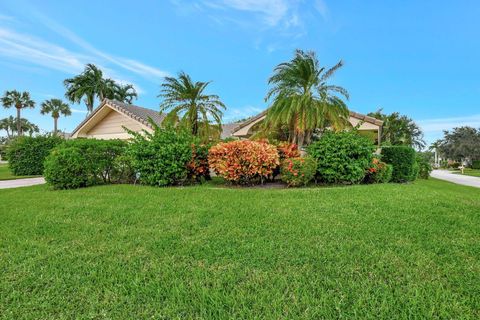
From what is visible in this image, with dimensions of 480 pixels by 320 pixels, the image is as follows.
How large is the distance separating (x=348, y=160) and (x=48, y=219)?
310 inches

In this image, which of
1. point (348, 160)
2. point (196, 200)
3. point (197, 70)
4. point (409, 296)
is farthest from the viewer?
point (197, 70)

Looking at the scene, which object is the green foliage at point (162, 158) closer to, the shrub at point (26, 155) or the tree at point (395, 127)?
the shrub at point (26, 155)

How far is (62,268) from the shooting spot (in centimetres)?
291

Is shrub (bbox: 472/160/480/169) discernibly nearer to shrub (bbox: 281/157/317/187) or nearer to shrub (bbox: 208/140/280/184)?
shrub (bbox: 281/157/317/187)

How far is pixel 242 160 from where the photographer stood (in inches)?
299

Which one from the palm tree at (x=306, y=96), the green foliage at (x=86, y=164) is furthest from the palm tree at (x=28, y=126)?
the palm tree at (x=306, y=96)

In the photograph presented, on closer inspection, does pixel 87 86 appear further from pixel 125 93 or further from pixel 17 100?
pixel 17 100

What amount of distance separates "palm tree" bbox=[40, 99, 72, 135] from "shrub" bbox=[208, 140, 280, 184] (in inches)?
2087

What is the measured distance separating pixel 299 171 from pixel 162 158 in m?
4.30

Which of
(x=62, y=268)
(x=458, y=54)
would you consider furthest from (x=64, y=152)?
(x=458, y=54)

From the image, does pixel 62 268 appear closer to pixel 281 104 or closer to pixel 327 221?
pixel 327 221

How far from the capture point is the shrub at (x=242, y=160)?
759cm

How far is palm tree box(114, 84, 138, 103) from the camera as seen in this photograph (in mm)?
34562

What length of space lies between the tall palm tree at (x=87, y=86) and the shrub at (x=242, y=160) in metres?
31.0
